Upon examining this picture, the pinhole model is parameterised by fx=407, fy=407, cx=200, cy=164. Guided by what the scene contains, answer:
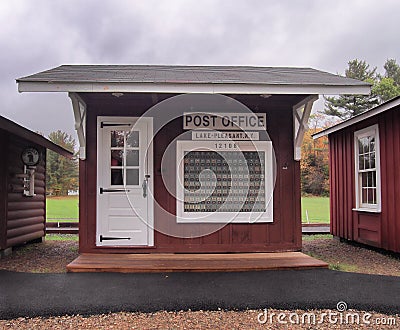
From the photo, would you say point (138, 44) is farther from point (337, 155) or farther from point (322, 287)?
point (322, 287)

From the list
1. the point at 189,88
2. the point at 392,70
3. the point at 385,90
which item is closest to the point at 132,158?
the point at 189,88

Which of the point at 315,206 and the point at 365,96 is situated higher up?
the point at 365,96

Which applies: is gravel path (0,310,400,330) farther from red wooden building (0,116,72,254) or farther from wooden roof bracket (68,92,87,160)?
red wooden building (0,116,72,254)

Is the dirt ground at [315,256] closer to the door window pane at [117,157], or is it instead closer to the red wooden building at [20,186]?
the red wooden building at [20,186]

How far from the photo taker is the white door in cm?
561

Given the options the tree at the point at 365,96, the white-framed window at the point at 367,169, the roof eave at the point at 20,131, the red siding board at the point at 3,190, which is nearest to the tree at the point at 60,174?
the tree at the point at 365,96

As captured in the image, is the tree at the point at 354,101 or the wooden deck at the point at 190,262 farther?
the tree at the point at 354,101

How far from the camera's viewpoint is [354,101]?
28953 millimetres

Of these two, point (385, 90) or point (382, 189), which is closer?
point (382, 189)

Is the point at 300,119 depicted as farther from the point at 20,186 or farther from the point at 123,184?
the point at 20,186

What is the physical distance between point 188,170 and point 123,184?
923 millimetres

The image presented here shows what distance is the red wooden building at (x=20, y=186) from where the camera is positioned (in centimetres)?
607

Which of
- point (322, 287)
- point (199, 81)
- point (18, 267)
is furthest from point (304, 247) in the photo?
point (18, 267)

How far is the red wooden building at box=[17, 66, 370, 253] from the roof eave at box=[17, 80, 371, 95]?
0.73m
